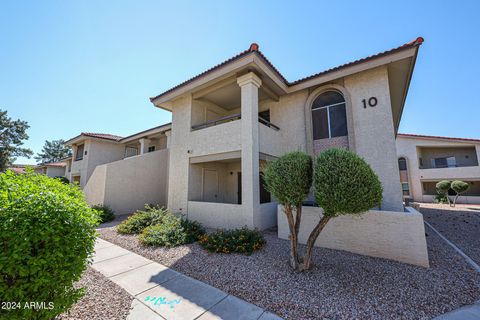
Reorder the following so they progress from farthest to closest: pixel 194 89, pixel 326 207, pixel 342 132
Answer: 1. pixel 194 89
2. pixel 342 132
3. pixel 326 207

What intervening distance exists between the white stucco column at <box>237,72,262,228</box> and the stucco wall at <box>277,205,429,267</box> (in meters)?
2.30

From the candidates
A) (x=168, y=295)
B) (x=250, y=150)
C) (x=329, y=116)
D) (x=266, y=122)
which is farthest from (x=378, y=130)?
(x=168, y=295)

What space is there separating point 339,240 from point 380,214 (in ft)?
4.89

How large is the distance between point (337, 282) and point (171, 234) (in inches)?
223

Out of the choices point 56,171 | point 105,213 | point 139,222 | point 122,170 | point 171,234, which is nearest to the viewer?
point 171,234

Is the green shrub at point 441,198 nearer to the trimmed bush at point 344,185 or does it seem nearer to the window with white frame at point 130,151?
the trimmed bush at point 344,185

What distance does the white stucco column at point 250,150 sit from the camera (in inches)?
314

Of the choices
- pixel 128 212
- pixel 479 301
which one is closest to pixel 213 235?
pixel 479 301

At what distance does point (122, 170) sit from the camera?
1260cm

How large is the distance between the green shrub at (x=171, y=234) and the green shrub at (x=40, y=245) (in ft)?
12.8

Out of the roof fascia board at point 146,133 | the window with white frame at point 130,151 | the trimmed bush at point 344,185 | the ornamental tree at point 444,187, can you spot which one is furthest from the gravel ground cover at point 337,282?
the ornamental tree at point 444,187

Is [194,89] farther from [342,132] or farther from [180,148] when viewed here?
[342,132]

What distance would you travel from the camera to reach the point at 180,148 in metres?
10.9

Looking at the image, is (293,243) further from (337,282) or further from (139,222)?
(139,222)
